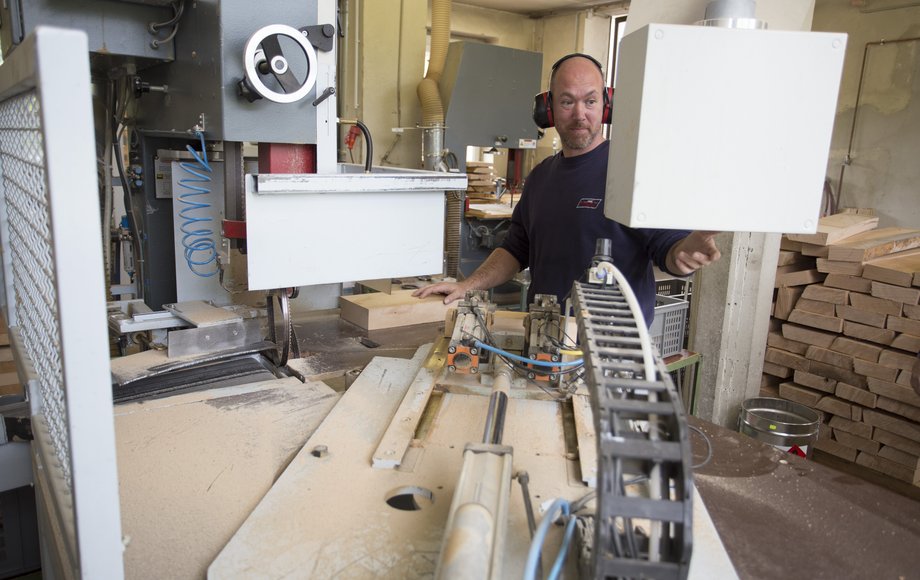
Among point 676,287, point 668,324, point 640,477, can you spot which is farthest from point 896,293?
point 640,477

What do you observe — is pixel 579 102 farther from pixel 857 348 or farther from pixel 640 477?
pixel 857 348

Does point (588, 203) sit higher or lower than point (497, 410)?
higher

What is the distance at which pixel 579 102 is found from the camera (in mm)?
1770

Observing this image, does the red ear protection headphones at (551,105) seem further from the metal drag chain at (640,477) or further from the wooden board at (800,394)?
the wooden board at (800,394)

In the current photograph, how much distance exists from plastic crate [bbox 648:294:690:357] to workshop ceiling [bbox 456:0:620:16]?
3536mm

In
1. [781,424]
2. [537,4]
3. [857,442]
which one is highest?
[537,4]

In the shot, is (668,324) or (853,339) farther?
(853,339)

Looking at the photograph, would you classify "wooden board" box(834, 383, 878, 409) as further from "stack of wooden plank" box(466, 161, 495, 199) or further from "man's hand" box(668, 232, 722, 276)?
"stack of wooden plank" box(466, 161, 495, 199)

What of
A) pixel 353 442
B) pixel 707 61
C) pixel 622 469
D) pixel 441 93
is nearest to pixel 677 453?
pixel 622 469

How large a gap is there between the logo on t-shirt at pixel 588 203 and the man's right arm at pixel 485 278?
32 cm

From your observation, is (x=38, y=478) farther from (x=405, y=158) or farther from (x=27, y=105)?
(x=405, y=158)

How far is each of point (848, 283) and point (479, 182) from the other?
203cm

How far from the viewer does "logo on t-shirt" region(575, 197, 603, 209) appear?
1.73m

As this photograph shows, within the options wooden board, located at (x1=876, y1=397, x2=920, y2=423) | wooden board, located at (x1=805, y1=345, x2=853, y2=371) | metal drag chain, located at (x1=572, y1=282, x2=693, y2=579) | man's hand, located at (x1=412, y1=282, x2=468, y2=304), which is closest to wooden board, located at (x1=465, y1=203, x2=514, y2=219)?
wooden board, located at (x1=805, y1=345, x2=853, y2=371)
